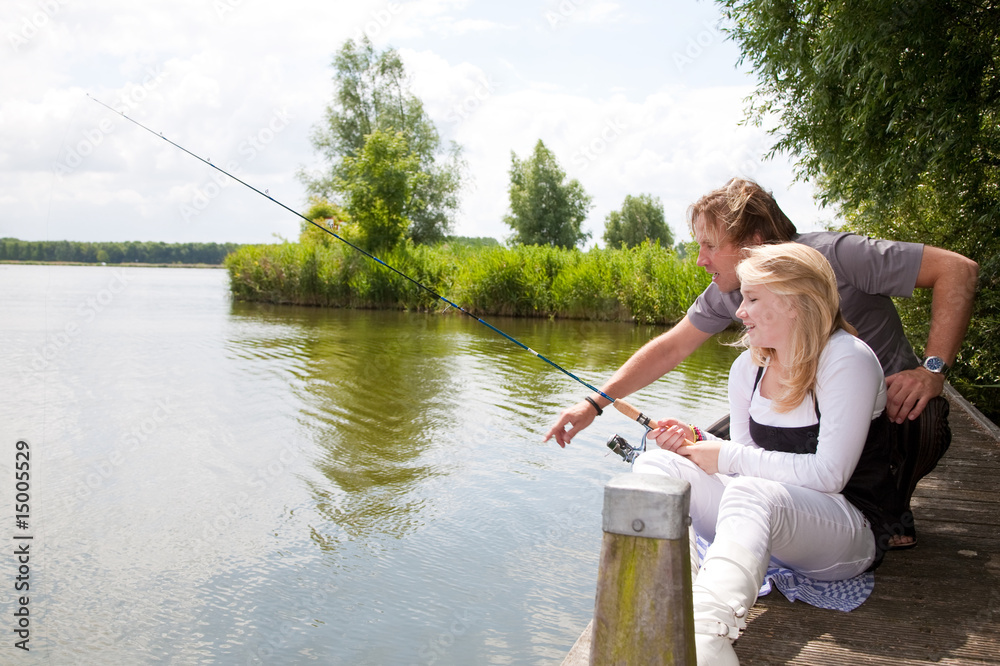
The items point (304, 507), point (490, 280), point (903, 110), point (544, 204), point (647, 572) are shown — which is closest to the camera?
point (647, 572)

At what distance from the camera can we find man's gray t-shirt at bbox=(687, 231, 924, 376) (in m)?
2.52

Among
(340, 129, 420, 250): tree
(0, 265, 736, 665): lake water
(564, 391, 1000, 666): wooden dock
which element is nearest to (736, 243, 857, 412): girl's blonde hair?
(564, 391, 1000, 666): wooden dock

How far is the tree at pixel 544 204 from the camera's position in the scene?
1704 inches

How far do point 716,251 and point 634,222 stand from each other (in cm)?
5761

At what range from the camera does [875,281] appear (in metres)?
2.56

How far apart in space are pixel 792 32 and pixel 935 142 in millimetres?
1666

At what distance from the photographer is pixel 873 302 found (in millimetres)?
2633

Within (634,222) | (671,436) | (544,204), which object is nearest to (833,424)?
(671,436)

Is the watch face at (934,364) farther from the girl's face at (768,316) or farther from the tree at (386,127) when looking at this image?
the tree at (386,127)

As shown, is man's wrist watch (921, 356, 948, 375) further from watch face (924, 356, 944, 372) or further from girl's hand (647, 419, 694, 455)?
girl's hand (647, 419, 694, 455)

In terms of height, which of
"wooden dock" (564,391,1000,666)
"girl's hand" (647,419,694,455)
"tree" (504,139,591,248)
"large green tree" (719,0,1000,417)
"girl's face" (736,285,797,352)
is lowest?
"wooden dock" (564,391,1000,666)

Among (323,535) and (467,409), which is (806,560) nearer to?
(323,535)

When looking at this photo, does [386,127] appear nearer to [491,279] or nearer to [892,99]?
[491,279]

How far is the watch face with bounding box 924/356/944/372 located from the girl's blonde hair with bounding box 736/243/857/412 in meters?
0.58
